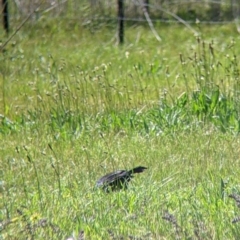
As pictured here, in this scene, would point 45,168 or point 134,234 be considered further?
point 45,168

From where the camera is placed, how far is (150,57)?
983 centimetres

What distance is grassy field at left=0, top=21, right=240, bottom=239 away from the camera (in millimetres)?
4031

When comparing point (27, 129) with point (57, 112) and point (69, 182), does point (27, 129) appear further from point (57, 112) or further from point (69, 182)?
point (69, 182)

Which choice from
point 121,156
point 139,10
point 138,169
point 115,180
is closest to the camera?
point 115,180

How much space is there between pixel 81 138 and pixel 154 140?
25.6 inches

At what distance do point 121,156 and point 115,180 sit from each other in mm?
791

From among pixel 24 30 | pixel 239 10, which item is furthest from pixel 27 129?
pixel 239 10

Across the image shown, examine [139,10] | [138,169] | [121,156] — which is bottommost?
[139,10]

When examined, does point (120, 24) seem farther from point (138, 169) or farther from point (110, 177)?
point (110, 177)

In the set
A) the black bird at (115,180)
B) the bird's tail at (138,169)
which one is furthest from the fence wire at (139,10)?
the black bird at (115,180)

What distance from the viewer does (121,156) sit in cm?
553

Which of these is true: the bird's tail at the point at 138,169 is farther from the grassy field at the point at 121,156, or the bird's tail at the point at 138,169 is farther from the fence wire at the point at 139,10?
the fence wire at the point at 139,10

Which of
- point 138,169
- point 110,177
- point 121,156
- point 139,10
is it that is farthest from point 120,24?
point 110,177

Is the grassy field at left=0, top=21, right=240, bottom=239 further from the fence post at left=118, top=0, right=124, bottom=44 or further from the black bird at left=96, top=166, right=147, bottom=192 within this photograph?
the fence post at left=118, top=0, right=124, bottom=44
